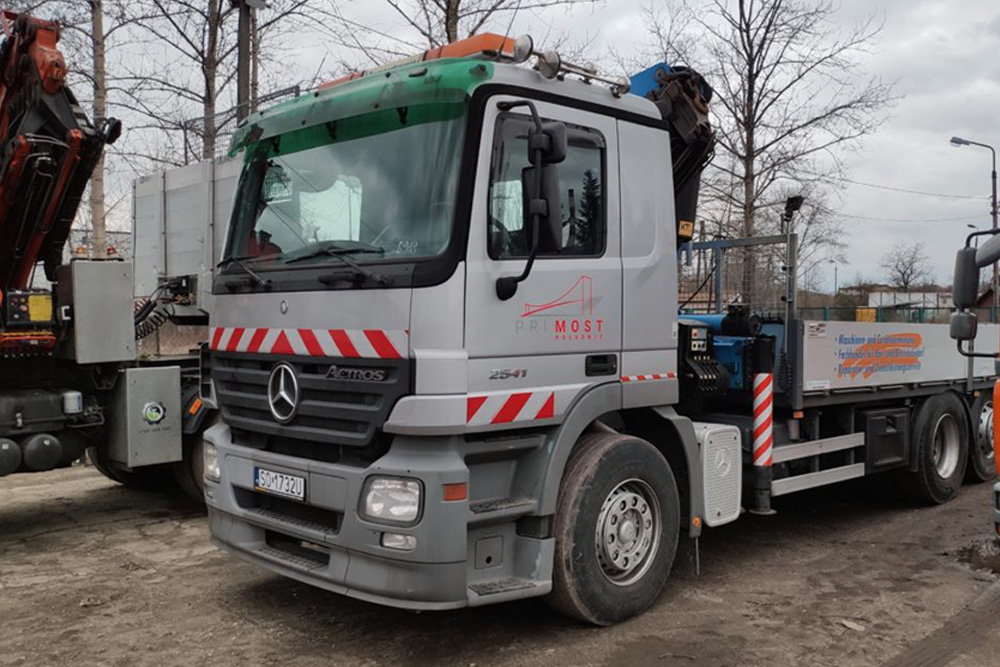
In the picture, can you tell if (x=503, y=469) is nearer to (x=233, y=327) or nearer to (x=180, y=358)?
(x=233, y=327)

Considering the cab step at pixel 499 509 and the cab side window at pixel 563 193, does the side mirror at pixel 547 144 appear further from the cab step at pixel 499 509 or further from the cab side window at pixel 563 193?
the cab step at pixel 499 509

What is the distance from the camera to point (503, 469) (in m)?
4.56

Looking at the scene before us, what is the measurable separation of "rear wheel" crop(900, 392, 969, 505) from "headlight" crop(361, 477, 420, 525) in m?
5.38

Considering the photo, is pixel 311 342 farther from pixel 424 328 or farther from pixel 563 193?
pixel 563 193

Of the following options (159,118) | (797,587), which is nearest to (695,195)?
(797,587)

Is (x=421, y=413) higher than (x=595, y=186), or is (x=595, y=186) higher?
(x=595, y=186)

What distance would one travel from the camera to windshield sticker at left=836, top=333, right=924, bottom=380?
6.76m

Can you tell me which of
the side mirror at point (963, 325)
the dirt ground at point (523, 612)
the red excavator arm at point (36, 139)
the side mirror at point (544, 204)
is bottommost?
the dirt ground at point (523, 612)

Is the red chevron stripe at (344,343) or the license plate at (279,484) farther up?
the red chevron stripe at (344,343)

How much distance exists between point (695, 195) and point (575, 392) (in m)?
2.46

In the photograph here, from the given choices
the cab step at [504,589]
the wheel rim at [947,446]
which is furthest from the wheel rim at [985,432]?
the cab step at [504,589]

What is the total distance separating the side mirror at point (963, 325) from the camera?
5411 millimetres

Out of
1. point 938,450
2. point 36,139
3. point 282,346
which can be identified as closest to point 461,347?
point 282,346

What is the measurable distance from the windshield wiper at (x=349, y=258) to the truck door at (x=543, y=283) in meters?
0.45
